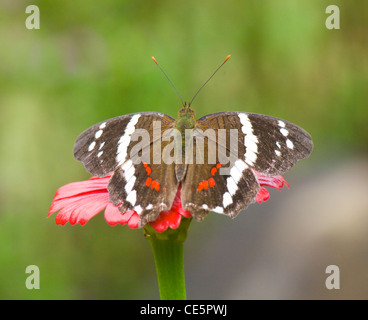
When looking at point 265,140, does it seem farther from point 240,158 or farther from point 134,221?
point 134,221

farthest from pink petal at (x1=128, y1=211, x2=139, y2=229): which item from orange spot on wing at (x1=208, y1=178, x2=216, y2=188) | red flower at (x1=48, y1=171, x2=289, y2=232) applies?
orange spot on wing at (x1=208, y1=178, x2=216, y2=188)

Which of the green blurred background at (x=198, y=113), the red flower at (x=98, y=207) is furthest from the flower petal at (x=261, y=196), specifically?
the green blurred background at (x=198, y=113)

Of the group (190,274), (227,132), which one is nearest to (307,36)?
(190,274)

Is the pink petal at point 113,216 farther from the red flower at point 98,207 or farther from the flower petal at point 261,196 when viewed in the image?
the flower petal at point 261,196

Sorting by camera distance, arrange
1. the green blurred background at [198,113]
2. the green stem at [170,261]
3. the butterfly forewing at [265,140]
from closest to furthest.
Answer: the green stem at [170,261]
the butterfly forewing at [265,140]
the green blurred background at [198,113]

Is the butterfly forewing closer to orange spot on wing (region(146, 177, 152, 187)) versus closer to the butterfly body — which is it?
the butterfly body

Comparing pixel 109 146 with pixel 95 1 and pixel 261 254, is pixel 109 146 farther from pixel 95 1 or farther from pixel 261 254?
pixel 261 254
